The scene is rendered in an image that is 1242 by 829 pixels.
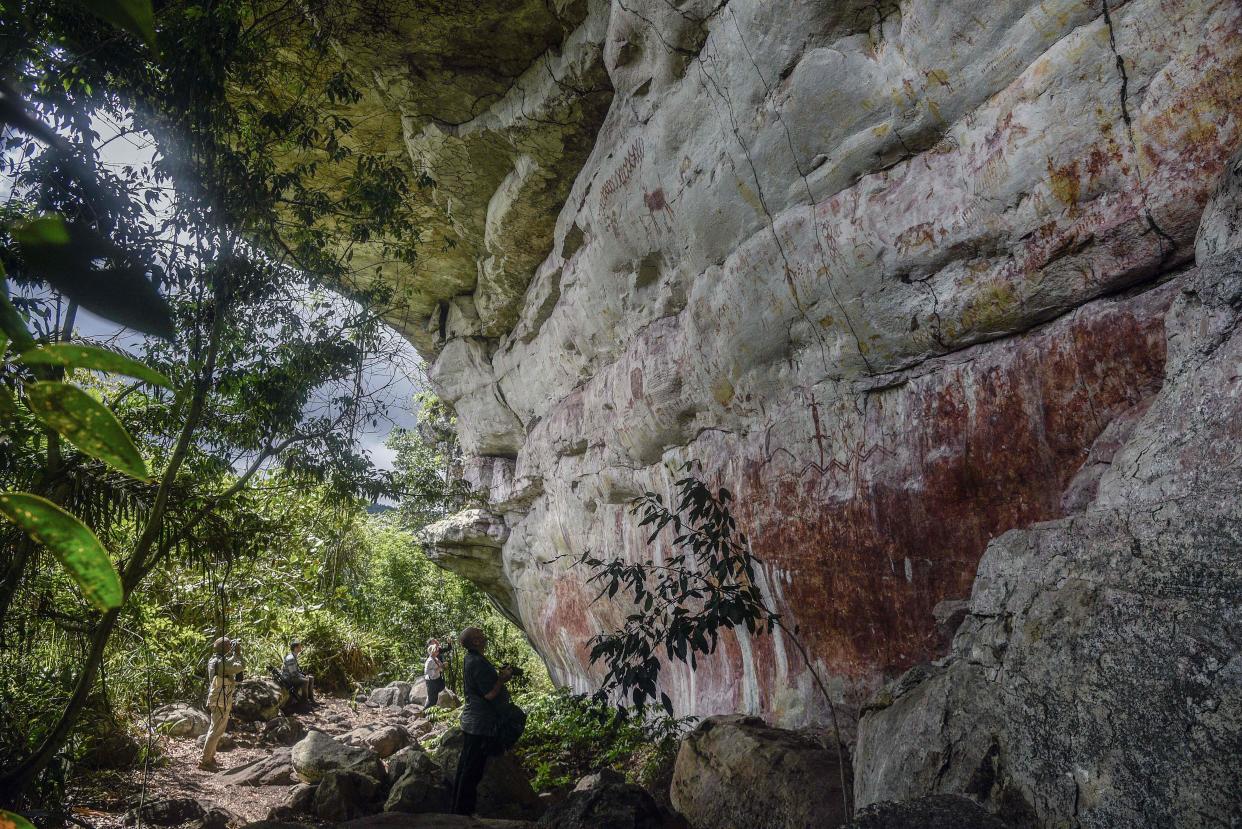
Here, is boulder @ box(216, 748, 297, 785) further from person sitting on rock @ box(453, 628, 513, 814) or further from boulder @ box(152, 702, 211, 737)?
person sitting on rock @ box(453, 628, 513, 814)

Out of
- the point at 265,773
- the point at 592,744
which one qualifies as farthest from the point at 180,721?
the point at 592,744

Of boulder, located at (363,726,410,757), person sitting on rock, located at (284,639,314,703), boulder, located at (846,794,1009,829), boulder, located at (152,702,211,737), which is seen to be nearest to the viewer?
boulder, located at (846,794,1009,829)

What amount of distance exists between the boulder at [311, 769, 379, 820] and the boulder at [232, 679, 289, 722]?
17.3 feet

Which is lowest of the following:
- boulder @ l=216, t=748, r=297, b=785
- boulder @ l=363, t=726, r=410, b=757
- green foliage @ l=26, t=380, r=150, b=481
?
boulder @ l=216, t=748, r=297, b=785

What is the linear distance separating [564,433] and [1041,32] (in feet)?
22.3

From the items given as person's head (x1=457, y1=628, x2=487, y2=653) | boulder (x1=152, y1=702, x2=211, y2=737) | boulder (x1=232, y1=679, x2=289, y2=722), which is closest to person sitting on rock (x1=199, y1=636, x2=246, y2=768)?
boulder (x1=152, y1=702, x2=211, y2=737)

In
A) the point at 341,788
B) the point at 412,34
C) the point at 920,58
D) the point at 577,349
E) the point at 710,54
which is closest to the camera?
the point at 920,58

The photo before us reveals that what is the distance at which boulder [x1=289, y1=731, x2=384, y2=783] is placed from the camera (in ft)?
22.2

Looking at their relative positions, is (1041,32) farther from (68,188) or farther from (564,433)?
(564,433)

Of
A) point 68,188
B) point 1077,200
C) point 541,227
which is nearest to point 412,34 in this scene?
point 541,227

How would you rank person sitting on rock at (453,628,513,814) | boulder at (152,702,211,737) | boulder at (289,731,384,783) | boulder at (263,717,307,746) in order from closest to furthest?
person sitting on rock at (453,628,513,814)
boulder at (289,731,384,783)
boulder at (152,702,211,737)
boulder at (263,717,307,746)

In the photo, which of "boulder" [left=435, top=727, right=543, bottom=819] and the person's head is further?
"boulder" [left=435, top=727, right=543, bottom=819]

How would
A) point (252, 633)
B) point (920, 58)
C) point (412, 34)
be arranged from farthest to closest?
point (252, 633) < point (412, 34) < point (920, 58)

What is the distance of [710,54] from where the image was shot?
565cm
